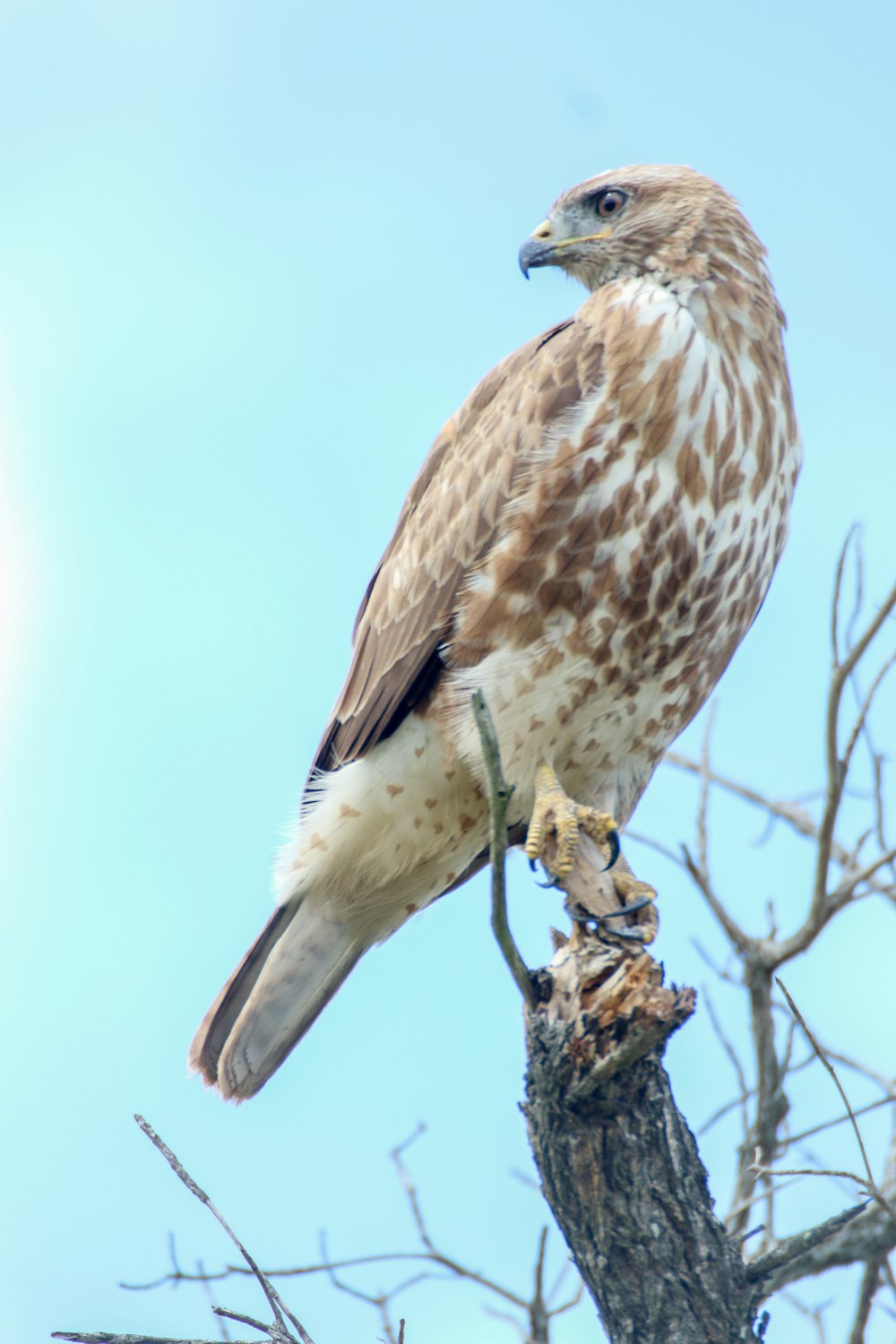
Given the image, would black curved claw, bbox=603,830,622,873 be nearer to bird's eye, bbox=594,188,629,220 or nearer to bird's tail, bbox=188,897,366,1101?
bird's tail, bbox=188,897,366,1101

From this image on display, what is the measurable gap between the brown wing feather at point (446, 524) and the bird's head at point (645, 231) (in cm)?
33

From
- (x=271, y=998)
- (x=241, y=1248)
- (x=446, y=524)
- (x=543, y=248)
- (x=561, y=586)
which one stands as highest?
(x=543, y=248)

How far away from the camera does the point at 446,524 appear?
3.96 metres

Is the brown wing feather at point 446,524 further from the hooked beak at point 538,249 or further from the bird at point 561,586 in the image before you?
the hooked beak at point 538,249

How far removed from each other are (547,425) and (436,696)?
2.49 feet

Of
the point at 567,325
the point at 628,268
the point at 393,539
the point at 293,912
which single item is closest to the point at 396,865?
the point at 293,912

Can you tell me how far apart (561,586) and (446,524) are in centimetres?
48

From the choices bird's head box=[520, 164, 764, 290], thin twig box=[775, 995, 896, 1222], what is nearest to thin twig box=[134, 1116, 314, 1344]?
thin twig box=[775, 995, 896, 1222]

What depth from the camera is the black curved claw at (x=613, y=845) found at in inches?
147

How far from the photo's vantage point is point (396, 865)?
4160 mm

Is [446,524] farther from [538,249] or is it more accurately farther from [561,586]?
[538,249]

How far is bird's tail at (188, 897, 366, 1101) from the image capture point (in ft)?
13.5

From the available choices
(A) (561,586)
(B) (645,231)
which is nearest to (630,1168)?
(A) (561,586)

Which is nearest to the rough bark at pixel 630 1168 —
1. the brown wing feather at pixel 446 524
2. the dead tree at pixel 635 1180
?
the dead tree at pixel 635 1180
